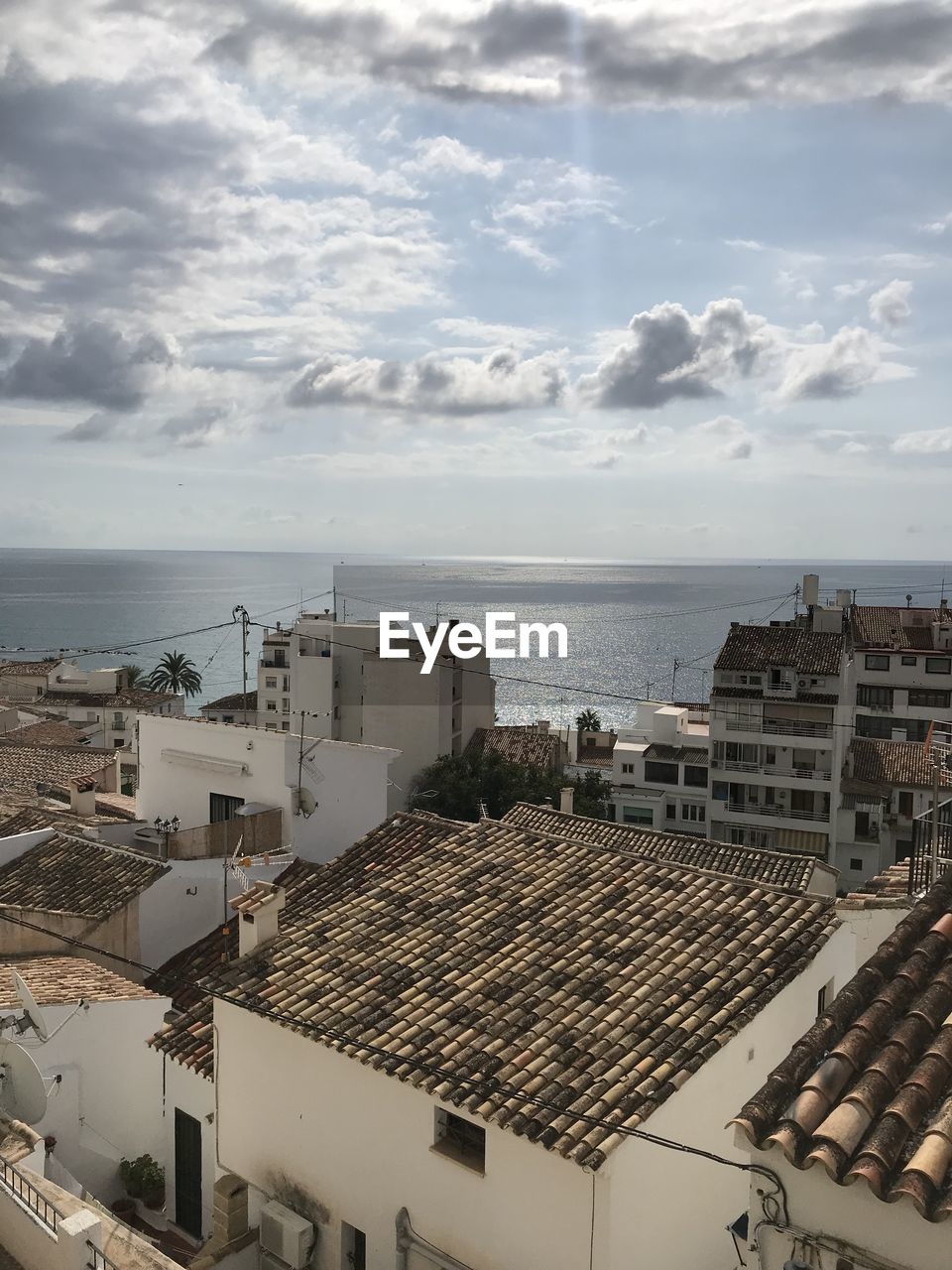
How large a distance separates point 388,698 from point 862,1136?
5424 centimetres

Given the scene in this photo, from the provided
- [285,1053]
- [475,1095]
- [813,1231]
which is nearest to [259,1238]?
[285,1053]

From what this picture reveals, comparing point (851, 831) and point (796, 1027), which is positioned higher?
point (796, 1027)

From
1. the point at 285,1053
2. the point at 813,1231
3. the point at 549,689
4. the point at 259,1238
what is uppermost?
the point at 813,1231

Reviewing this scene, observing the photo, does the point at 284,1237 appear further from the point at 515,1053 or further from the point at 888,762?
the point at 888,762

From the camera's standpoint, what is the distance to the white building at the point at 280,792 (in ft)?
58.6

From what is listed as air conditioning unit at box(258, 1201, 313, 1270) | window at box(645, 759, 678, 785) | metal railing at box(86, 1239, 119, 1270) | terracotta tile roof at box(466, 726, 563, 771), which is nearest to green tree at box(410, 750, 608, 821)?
window at box(645, 759, 678, 785)

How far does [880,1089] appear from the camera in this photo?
4.80 m

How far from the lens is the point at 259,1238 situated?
9398 millimetres

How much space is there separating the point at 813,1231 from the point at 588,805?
42041 millimetres

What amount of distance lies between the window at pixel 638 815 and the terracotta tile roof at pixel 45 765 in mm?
22813

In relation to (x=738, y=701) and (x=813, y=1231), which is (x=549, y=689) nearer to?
(x=738, y=701)

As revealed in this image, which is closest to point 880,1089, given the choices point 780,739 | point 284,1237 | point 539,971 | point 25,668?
point 539,971

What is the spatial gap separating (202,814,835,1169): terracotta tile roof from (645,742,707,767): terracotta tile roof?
33.8 meters

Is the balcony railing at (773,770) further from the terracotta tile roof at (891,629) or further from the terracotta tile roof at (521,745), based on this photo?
the terracotta tile roof at (521,745)
